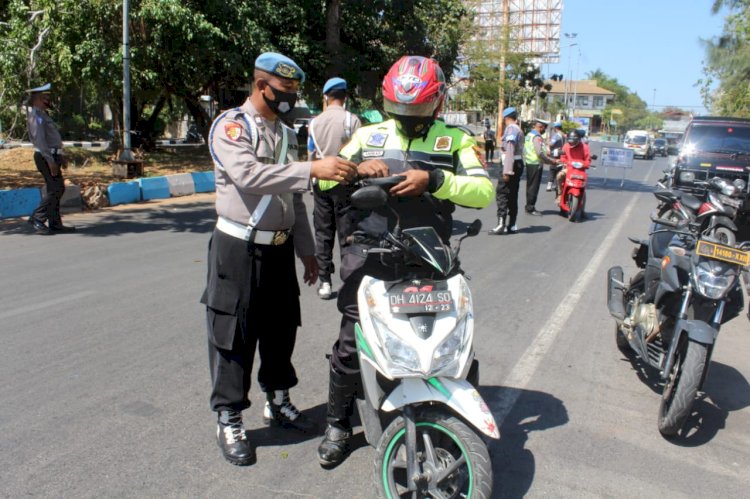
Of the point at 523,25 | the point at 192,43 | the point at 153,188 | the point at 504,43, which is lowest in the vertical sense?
the point at 153,188

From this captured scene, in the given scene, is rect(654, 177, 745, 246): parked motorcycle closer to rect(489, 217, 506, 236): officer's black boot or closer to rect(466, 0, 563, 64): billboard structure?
rect(489, 217, 506, 236): officer's black boot

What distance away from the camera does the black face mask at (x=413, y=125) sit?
309 centimetres

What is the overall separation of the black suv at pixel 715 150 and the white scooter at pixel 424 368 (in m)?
11.0

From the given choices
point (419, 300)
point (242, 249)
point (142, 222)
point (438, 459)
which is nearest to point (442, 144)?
point (419, 300)

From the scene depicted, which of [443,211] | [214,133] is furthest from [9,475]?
[443,211]

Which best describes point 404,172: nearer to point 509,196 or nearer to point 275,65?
point 275,65

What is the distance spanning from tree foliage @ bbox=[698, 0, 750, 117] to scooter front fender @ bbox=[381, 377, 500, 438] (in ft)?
96.6

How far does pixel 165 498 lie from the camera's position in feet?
9.91

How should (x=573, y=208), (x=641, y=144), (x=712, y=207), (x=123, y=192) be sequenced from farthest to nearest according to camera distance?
(x=641, y=144), (x=123, y=192), (x=573, y=208), (x=712, y=207)

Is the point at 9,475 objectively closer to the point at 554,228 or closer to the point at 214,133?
the point at 214,133

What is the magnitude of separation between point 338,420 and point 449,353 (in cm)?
90

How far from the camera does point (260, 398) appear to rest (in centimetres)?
419

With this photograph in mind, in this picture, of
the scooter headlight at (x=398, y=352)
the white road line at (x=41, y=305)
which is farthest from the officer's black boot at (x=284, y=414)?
the white road line at (x=41, y=305)

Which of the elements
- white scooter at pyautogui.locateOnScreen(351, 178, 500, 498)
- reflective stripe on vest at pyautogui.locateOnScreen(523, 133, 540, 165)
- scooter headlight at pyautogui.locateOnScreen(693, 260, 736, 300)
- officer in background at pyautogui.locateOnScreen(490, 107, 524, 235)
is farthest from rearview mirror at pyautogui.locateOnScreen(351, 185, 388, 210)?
reflective stripe on vest at pyautogui.locateOnScreen(523, 133, 540, 165)
